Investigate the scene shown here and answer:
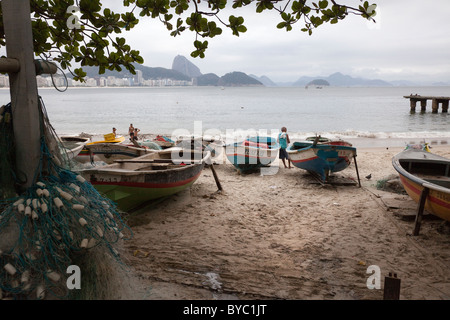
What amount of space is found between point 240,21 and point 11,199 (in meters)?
3.07

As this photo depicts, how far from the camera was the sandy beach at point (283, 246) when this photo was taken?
4.12 meters

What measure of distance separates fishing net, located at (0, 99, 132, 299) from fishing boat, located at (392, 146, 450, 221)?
17.6 ft

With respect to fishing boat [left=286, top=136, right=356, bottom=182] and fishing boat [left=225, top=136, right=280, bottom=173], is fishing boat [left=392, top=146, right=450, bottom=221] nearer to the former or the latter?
fishing boat [left=286, top=136, right=356, bottom=182]

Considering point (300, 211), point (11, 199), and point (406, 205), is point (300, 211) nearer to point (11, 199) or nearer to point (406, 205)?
point (406, 205)

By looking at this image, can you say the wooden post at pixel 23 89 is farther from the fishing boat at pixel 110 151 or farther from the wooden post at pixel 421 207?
the fishing boat at pixel 110 151

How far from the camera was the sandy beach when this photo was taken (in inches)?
162

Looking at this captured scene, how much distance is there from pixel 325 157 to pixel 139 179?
5.68 meters

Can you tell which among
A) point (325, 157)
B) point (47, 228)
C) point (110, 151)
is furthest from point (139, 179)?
point (325, 157)

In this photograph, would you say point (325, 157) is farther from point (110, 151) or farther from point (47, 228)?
point (47, 228)

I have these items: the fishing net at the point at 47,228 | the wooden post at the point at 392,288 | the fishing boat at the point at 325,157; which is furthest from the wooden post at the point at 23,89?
the fishing boat at the point at 325,157

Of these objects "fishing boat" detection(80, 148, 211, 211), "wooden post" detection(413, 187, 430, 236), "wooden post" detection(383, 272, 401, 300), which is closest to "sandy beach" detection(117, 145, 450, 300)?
"wooden post" detection(413, 187, 430, 236)

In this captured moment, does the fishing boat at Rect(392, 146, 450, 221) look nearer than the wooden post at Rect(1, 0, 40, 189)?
No

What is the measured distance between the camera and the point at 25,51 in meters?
2.54
